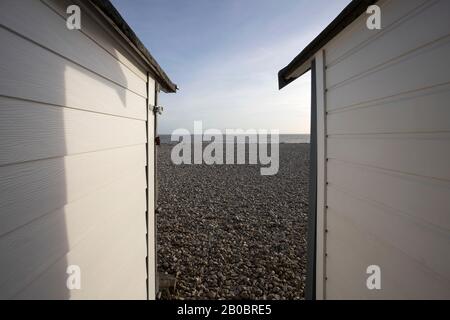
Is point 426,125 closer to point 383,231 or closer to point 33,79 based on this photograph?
point 383,231

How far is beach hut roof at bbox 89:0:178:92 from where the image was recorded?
1.73 meters

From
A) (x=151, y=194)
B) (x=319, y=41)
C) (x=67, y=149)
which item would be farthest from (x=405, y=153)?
(x=151, y=194)

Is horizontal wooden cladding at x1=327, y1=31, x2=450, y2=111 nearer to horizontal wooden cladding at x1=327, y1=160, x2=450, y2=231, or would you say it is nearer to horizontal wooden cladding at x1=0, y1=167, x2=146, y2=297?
horizontal wooden cladding at x1=327, y1=160, x2=450, y2=231

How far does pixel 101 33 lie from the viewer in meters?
2.04

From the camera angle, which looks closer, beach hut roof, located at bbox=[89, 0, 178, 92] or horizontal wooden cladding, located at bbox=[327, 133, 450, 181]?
horizontal wooden cladding, located at bbox=[327, 133, 450, 181]

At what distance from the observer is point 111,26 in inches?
79.7

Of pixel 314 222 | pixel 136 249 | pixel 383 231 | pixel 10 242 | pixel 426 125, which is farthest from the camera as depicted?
pixel 314 222

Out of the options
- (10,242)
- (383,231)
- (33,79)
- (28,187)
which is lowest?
(383,231)

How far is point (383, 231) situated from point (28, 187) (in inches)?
88.4

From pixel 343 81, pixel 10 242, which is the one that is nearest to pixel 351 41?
pixel 343 81

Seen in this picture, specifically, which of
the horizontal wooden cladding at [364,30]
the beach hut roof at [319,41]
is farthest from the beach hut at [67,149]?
the horizontal wooden cladding at [364,30]

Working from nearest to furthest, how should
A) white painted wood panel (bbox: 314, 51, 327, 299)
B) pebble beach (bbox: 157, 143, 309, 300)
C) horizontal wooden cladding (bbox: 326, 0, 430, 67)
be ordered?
1. horizontal wooden cladding (bbox: 326, 0, 430, 67)
2. white painted wood panel (bbox: 314, 51, 327, 299)
3. pebble beach (bbox: 157, 143, 309, 300)

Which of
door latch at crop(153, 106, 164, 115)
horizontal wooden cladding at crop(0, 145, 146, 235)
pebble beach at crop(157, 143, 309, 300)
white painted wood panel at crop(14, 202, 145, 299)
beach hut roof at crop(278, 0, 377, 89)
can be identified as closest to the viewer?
horizontal wooden cladding at crop(0, 145, 146, 235)

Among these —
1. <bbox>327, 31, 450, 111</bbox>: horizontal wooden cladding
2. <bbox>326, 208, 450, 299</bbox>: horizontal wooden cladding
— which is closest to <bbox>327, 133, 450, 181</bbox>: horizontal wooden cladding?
<bbox>327, 31, 450, 111</bbox>: horizontal wooden cladding
